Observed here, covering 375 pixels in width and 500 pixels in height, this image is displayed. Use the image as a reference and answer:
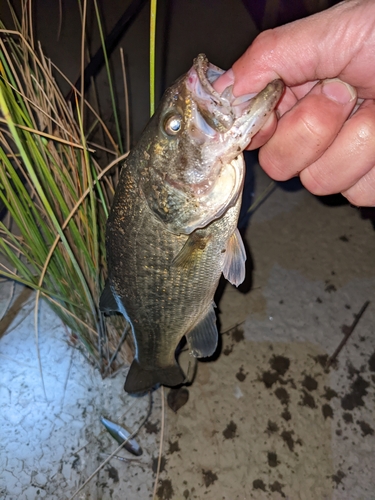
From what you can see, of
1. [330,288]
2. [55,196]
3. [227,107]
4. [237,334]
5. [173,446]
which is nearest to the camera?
[227,107]

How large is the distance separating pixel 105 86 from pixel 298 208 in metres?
2.08

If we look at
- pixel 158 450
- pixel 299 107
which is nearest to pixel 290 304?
pixel 158 450

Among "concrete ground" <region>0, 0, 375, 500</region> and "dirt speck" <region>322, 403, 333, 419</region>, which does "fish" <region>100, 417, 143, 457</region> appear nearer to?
"concrete ground" <region>0, 0, 375, 500</region>

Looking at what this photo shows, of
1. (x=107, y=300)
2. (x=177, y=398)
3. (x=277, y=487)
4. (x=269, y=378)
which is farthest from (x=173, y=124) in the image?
(x=277, y=487)

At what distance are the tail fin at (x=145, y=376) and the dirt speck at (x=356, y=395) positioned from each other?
1041mm

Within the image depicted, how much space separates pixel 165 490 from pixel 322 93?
1648 mm

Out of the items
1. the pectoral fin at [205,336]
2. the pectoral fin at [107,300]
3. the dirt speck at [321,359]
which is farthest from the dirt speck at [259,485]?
the pectoral fin at [107,300]

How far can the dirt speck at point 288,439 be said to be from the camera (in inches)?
68.0

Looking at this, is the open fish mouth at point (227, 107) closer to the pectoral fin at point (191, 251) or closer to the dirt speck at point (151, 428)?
the pectoral fin at point (191, 251)

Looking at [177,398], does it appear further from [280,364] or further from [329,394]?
[329,394]

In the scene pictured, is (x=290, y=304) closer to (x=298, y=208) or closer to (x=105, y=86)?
(x=298, y=208)

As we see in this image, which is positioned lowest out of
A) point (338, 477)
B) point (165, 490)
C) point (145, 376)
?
point (338, 477)

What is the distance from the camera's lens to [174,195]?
920 millimetres

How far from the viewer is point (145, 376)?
1.32 meters
